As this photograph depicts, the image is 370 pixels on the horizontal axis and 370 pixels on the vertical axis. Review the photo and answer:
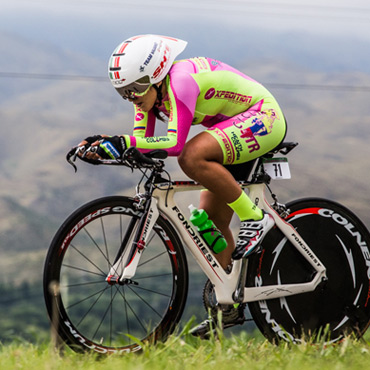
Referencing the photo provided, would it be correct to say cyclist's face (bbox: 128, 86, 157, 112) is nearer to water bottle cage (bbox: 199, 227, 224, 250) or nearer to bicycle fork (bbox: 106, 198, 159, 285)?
bicycle fork (bbox: 106, 198, 159, 285)

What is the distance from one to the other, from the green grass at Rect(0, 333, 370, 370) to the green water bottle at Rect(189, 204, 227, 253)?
0.55 metres

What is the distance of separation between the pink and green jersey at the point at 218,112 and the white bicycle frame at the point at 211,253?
0.31m

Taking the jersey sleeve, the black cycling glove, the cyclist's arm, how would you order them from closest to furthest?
1. the black cycling glove
2. the jersey sleeve
3. the cyclist's arm

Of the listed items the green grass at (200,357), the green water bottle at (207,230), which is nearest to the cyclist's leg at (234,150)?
the green water bottle at (207,230)

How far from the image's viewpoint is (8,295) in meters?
7.09

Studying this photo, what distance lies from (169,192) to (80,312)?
2.68 ft

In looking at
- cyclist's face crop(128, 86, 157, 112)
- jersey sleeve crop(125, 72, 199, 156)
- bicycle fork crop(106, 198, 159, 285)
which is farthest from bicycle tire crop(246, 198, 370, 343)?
cyclist's face crop(128, 86, 157, 112)

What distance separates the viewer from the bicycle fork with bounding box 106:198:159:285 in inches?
159

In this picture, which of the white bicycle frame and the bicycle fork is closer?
the bicycle fork

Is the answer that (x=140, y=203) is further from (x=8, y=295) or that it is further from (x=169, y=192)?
(x=8, y=295)

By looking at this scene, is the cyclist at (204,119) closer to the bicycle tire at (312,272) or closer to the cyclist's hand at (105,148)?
the cyclist's hand at (105,148)

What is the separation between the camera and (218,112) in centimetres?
432

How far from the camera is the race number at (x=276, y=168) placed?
448 cm

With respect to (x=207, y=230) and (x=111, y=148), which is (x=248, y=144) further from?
(x=111, y=148)
